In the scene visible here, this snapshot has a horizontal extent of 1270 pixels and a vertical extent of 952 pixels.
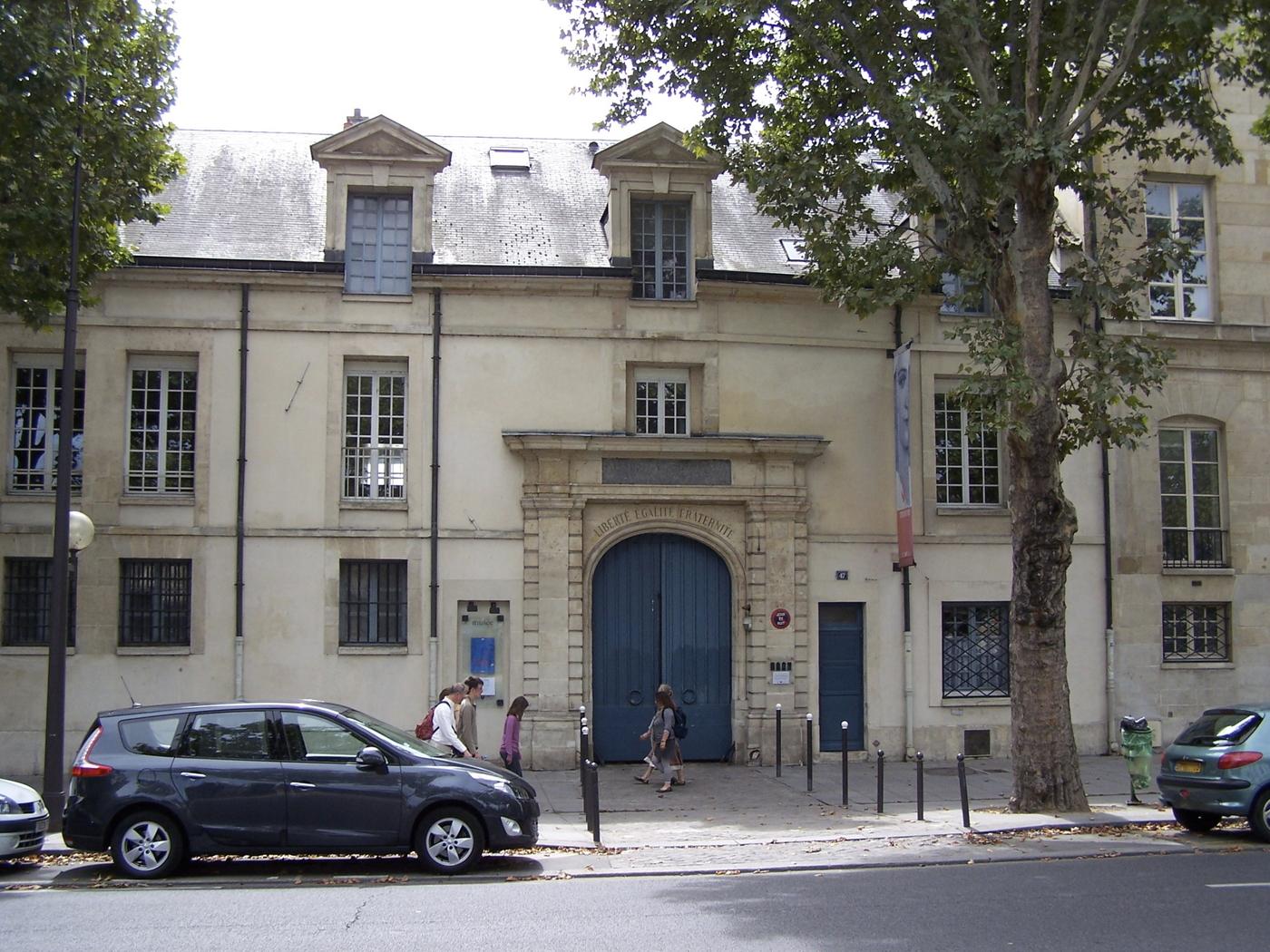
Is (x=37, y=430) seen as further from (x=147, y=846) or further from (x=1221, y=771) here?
(x=1221, y=771)

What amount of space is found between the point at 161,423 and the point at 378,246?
163 inches

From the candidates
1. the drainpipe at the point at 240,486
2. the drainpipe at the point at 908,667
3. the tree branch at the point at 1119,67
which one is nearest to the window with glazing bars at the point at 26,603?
the drainpipe at the point at 240,486

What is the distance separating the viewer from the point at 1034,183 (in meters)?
14.1

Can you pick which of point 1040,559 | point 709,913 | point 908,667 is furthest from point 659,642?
point 709,913

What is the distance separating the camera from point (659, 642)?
1919 cm

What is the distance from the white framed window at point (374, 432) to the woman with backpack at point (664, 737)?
16.8ft

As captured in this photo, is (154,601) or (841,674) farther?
(841,674)

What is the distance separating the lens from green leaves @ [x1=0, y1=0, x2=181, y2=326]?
14.3 m

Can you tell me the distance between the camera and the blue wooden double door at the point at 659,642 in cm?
1894

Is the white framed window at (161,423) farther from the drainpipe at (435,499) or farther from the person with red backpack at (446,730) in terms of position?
the person with red backpack at (446,730)

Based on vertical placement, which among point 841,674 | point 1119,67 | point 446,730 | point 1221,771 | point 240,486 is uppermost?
point 1119,67

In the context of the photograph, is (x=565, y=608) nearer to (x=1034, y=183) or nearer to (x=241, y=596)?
(x=241, y=596)

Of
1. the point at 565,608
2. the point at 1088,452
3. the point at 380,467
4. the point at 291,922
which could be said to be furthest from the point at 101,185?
the point at 1088,452

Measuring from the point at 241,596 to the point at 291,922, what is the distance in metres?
9.85
